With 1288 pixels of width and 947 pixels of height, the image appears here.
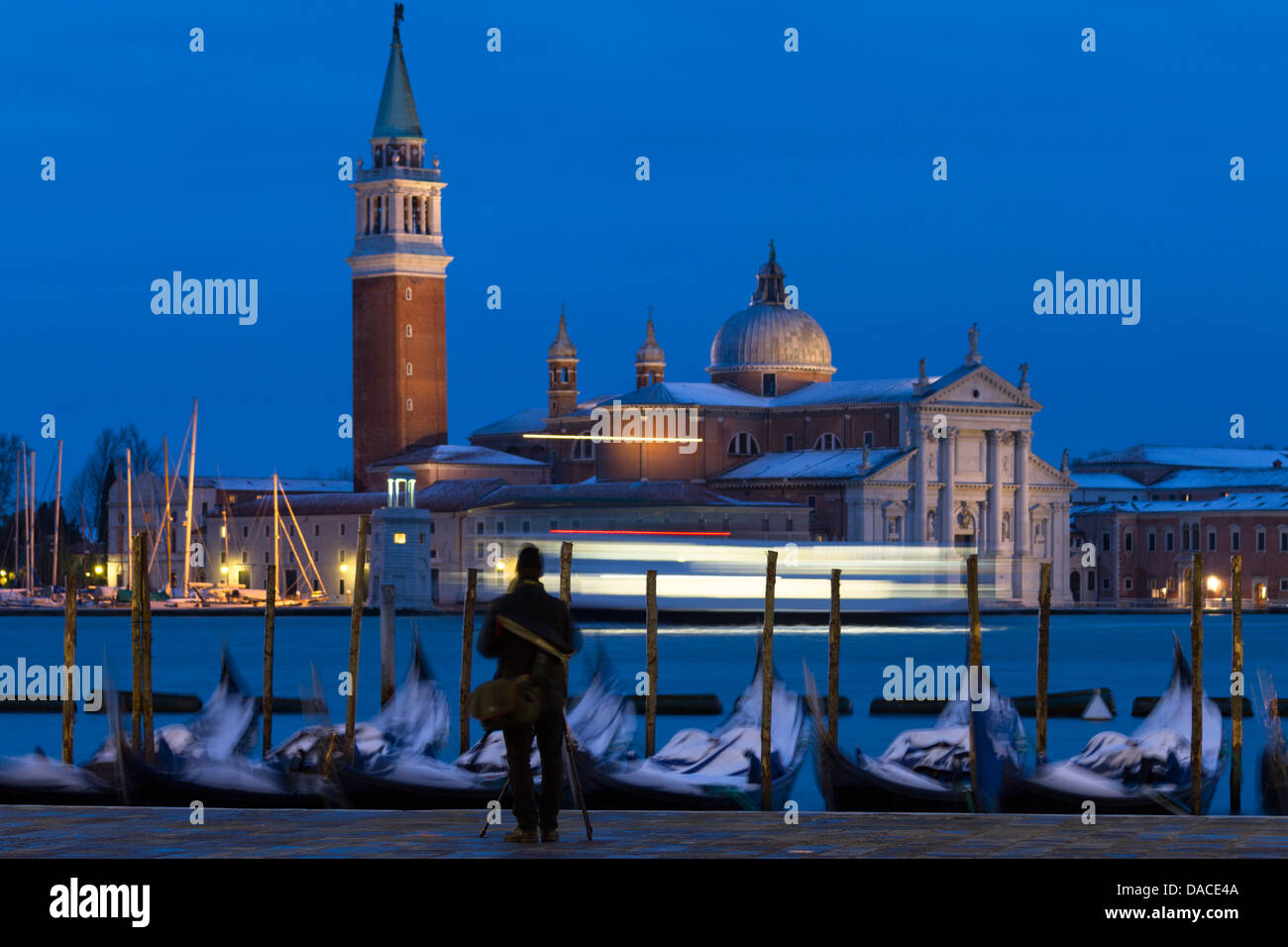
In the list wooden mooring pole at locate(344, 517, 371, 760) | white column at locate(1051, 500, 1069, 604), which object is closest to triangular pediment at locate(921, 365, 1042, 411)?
white column at locate(1051, 500, 1069, 604)

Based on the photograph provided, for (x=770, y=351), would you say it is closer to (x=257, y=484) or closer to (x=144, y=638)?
(x=257, y=484)

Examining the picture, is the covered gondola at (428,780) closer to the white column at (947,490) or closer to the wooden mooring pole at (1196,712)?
the wooden mooring pole at (1196,712)

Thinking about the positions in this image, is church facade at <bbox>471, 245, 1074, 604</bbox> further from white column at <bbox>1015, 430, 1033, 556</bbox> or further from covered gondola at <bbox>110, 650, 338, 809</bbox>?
covered gondola at <bbox>110, 650, 338, 809</bbox>

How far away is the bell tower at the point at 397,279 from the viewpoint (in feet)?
238

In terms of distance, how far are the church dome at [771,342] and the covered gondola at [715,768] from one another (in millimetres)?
61623

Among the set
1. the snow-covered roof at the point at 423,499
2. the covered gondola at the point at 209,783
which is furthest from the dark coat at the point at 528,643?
the snow-covered roof at the point at 423,499

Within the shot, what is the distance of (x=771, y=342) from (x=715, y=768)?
63.5m

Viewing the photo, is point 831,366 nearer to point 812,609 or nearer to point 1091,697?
point 812,609

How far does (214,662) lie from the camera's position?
4884cm

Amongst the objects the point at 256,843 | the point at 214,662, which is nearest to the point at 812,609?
the point at 214,662

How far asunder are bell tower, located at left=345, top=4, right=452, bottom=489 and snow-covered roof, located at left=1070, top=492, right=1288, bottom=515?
77.5 feet

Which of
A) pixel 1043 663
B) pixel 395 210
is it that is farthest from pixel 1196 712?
pixel 395 210
